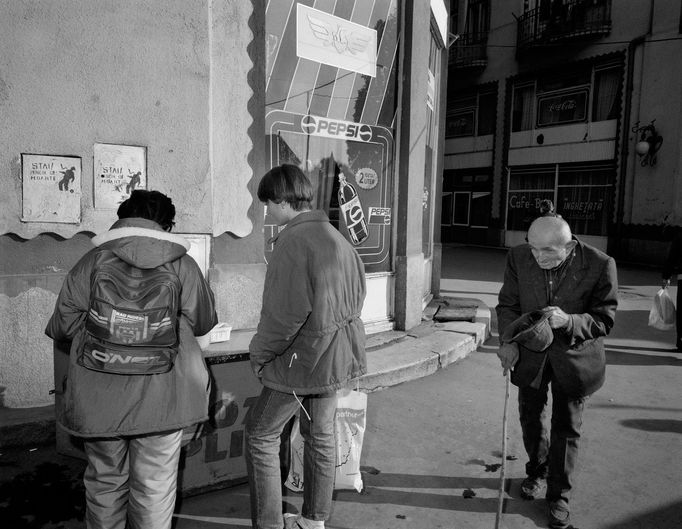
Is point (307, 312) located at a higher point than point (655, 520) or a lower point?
higher

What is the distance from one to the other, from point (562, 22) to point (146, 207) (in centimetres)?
2100

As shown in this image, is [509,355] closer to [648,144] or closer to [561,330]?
[561,330]

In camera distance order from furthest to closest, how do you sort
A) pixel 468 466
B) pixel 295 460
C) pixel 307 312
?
1. pixel 468 466
2. pixel 295 460
3. pixel 307 312

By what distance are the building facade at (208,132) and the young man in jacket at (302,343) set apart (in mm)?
2211

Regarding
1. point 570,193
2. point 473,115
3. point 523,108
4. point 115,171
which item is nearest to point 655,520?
point 115,171

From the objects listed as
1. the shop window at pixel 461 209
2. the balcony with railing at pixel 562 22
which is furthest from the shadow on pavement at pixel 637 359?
the shop window at pixel 461 209

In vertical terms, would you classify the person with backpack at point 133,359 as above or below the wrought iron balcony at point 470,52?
below

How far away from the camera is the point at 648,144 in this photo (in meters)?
16.9

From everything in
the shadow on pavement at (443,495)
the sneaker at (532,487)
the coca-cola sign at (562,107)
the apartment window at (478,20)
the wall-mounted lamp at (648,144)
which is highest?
the apartment window at (478,20)

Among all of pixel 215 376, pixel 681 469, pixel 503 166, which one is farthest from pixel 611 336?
pixel 503 166

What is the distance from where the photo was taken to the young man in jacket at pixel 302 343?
2502 mm

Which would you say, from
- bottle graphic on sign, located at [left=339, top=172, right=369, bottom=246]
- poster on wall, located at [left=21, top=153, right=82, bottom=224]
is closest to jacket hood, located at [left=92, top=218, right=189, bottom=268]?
poster on wall, located at [left=21, top=153, right=82, bottom=224]

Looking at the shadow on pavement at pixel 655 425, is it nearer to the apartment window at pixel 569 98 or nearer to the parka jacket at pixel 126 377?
the parka jacket at pixel 126 377

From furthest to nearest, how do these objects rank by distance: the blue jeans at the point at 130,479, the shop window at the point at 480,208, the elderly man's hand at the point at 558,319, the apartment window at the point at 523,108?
the shop window at the point at 480,208, the apartment window at the point at 523,108, the elderly man's hand at the point at 558,319, the blue jeans at the point at 130,479
